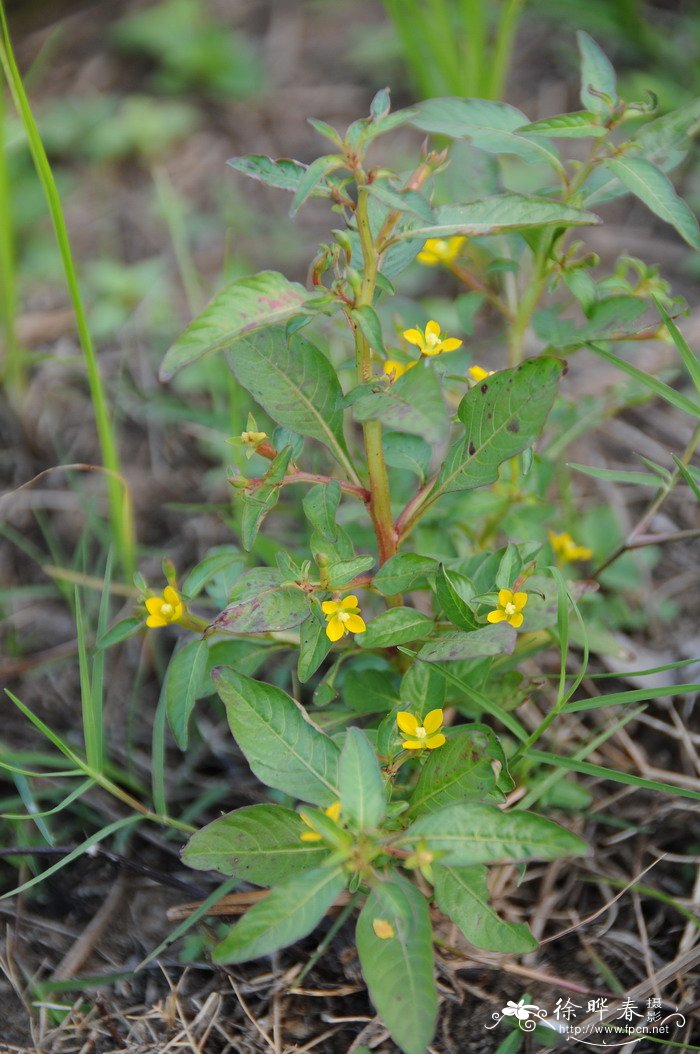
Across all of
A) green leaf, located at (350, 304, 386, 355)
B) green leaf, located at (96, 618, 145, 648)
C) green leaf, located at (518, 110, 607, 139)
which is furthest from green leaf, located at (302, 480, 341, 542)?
green leaf, located at (518, 110, 607, 139)

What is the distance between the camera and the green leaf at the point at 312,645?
48.4 inches

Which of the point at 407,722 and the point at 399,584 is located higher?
the point at 399,584

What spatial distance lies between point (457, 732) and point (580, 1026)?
48 centimetres

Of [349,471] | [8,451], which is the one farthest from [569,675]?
[8,451]

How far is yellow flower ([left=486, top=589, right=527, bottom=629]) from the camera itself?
1.26 metres

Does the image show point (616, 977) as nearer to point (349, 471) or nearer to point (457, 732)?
point (457, 732)

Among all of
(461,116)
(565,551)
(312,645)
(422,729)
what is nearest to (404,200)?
(461,116)

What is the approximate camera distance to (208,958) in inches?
56.4

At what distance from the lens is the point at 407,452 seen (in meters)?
1.34

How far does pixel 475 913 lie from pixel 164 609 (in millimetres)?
596

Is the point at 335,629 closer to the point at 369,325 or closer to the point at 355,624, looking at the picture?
the point at 355,624

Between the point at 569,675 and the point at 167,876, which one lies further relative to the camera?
the point at 569,675

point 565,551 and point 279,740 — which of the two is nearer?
point 279,740

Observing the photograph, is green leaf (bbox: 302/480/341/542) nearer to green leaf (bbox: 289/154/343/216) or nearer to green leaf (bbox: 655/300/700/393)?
green leaf (bbox: 289/154/343/216)
